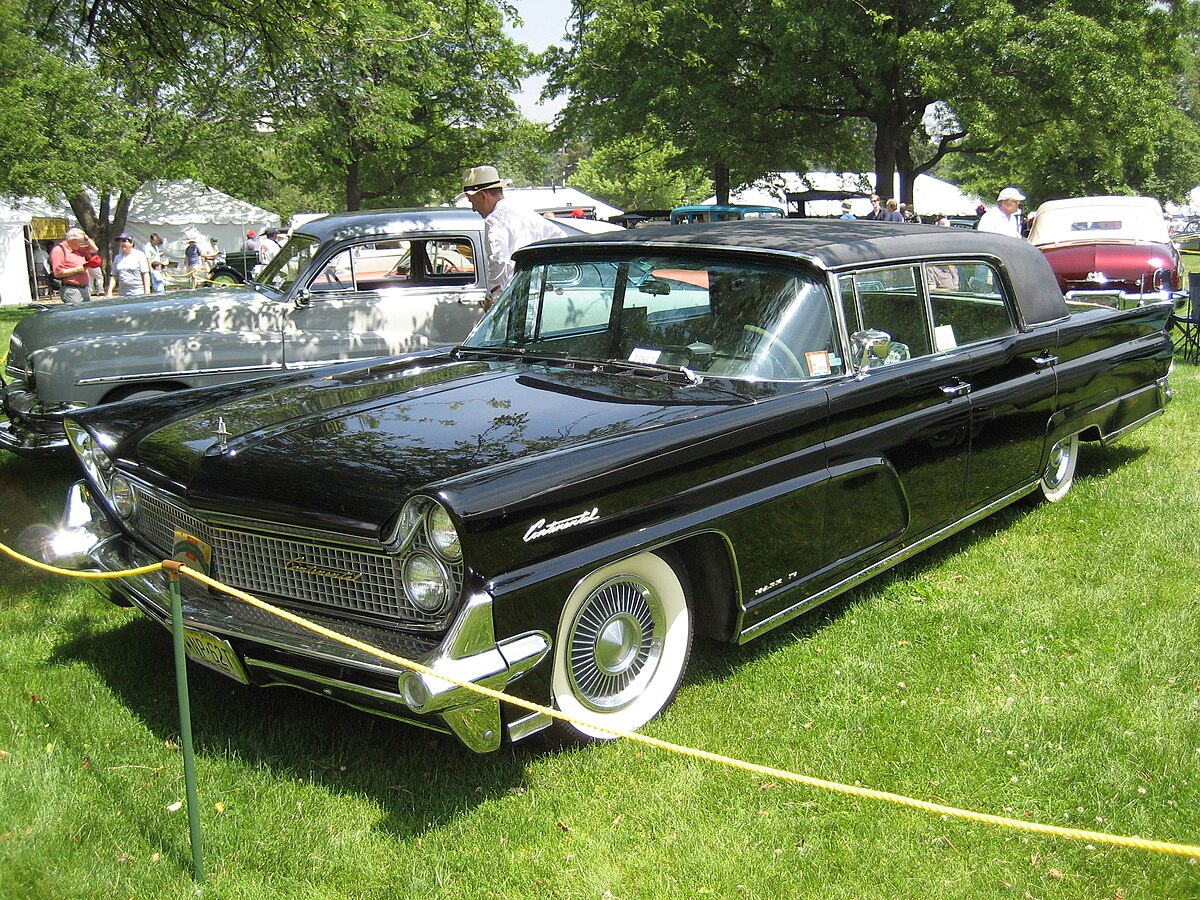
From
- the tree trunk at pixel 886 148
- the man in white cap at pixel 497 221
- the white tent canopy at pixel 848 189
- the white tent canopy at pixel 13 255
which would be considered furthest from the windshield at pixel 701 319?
the white tent canopy at pixel 13 255

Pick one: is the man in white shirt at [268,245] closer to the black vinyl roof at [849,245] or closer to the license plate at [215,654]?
the black vinyl roof at [849,245]

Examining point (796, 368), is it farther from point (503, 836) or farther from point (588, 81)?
point (588, 81)

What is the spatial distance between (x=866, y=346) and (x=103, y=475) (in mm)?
3118

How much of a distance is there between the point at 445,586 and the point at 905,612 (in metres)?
2.44

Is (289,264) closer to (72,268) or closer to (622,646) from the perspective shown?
(622,646)

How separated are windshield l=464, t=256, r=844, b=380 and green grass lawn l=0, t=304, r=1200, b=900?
3.87 ft

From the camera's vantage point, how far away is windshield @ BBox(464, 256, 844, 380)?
13.3ft

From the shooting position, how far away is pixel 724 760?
2643 mm

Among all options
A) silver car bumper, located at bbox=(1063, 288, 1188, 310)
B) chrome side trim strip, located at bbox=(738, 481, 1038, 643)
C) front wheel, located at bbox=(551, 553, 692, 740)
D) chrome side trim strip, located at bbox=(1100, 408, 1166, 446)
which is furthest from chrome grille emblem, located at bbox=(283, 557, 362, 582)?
silver car bumper, located at bbox=(1063, 288, 1188, 310)

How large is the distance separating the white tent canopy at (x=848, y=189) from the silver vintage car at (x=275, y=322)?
76.6 ft

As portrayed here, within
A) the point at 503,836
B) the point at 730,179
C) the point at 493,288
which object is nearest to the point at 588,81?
the point at 730,179

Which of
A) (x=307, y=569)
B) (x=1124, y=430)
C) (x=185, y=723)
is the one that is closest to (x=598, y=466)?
(x=307, y=569)

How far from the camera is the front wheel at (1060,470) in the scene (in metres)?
5.91

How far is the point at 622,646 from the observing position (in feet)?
11.3
